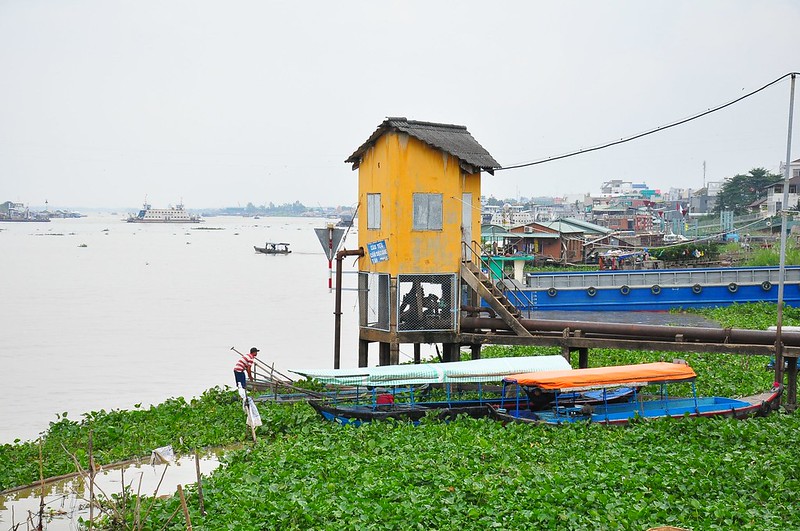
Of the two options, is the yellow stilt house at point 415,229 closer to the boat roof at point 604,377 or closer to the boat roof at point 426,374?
the boat roof at point 426,374

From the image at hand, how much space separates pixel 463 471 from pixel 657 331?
299 inches

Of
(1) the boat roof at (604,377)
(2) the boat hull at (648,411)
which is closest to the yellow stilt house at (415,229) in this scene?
(1) the boat roof at (604,377)

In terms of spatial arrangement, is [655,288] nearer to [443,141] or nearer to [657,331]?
[657,331]

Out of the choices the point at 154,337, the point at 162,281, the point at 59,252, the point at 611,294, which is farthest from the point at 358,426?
the point at 59,252

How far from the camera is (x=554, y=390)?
52.6ft

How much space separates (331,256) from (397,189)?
2.67 metres

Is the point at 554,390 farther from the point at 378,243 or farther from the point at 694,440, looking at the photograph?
the point at 378,243

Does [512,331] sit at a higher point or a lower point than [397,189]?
lower

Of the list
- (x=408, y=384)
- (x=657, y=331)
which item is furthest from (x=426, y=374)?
(x=657, y=331)

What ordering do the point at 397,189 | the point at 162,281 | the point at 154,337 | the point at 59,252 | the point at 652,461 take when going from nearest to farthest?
the point at 652,461 → the point at 397,189 → the point at 154,337 → the point at 162,281 → the point at 59,252

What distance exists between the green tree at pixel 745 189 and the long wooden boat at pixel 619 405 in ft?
229

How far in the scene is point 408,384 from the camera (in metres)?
16.8

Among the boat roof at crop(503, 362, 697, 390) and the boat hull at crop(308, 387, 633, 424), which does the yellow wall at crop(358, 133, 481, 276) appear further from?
the boat roof at crop(503, 362, 697, 390)

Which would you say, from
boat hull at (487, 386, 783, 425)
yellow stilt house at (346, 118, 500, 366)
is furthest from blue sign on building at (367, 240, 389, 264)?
boat hull at (487, 386, 783, 425)
